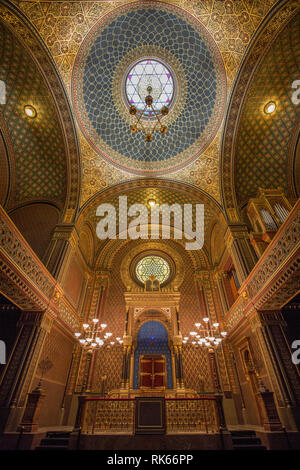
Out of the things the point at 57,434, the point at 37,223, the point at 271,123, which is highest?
the point at 271,123

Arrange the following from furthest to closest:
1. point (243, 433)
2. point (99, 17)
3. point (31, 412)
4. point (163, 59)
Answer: point (163, 59) → point (99, 17) → point (243, 433) → point (31, 412)

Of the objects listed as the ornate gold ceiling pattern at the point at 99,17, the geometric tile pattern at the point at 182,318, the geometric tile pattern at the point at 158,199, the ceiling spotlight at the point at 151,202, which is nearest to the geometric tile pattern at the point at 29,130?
the ornate gold ceiling pattern at the point at 99,17

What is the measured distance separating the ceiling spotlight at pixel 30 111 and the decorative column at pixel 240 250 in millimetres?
10984

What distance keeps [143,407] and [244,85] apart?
13.1 m

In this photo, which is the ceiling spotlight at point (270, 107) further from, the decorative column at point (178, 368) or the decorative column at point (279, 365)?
the decorative column at point (178, 368)

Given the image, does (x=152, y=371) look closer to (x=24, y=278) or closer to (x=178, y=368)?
(x=178, y=368)

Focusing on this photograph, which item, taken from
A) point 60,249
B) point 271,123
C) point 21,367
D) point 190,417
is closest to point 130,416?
point 190,417

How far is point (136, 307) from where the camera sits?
13.9 m

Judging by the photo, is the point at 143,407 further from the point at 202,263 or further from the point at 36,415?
the point at 202,263

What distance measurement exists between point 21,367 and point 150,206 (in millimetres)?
10828

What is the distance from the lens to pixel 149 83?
12.5 meters

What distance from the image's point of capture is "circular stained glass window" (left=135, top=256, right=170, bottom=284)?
50.7 ft

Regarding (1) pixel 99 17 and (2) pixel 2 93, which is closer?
(2) pixel 2 93

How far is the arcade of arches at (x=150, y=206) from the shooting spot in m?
7.45
